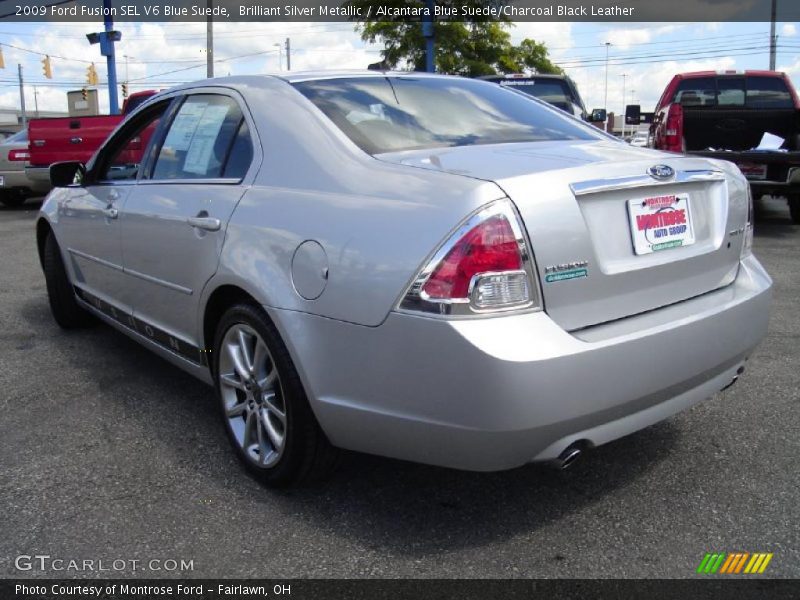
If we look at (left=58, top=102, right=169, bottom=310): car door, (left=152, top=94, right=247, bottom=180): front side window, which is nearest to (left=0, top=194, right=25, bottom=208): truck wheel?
(left=58, top=102, right=169, bottom=310): car door

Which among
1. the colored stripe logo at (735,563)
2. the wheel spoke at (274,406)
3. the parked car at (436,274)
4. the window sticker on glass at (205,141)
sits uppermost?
the window sticker on glass at (205,141)

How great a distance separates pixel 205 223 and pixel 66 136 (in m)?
10.1

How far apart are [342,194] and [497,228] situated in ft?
1.93

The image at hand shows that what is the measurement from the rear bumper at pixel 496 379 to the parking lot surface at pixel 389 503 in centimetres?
34

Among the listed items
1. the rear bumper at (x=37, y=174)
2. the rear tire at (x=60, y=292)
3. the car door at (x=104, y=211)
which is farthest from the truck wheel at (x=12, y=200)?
the car door at (x=104, y=211)

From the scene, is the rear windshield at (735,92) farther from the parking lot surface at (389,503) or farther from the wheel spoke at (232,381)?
the wheel spoke at (232,381)

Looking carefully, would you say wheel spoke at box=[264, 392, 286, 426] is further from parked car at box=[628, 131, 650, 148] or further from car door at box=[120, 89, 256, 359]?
parked car at box=[628, 131, 650, 148]

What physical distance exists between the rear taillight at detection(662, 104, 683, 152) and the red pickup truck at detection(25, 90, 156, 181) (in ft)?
25.5

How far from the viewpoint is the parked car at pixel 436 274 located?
2.20m

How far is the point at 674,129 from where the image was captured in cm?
902

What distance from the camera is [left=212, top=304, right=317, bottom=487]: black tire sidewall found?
2619 millimetres

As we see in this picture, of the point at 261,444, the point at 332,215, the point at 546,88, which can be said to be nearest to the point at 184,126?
the point at 332,215
